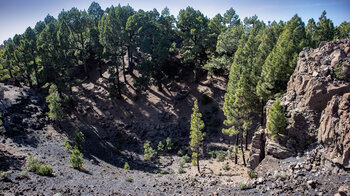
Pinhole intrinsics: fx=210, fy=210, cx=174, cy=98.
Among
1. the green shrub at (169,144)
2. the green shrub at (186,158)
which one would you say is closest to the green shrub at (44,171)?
the green shrub at (169,144)

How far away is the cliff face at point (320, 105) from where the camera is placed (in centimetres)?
1461

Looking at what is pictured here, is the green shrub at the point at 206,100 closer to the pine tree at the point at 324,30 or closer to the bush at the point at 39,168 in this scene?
the pine tree at the point at 324,30

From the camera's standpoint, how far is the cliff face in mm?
14609

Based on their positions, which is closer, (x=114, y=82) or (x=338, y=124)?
(x=338, y=124)

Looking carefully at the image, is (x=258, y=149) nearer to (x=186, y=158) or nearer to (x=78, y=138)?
(x=186, y=158)

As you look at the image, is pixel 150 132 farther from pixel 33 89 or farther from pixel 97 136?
pixel 33 89

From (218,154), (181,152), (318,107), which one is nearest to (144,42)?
(181,152)

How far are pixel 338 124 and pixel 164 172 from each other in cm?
1974

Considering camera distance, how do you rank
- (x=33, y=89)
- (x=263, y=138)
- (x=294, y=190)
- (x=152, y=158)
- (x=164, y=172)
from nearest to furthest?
(x=294, y=190), (x=263, y=138), (x=164, y=172), (x=152, y=158), (x=33, y=89)

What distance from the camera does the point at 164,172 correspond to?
2748 cm

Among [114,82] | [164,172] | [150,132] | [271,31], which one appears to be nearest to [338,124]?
[271,31]

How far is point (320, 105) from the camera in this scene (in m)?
16.8

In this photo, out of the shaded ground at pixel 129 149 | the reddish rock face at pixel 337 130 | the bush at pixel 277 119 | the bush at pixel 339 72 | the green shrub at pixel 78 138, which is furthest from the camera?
the green shrub at pixel 78 138

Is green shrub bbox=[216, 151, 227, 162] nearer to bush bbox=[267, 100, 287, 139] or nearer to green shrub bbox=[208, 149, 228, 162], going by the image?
green shrub bbox=[208, 149, 228, 162]
